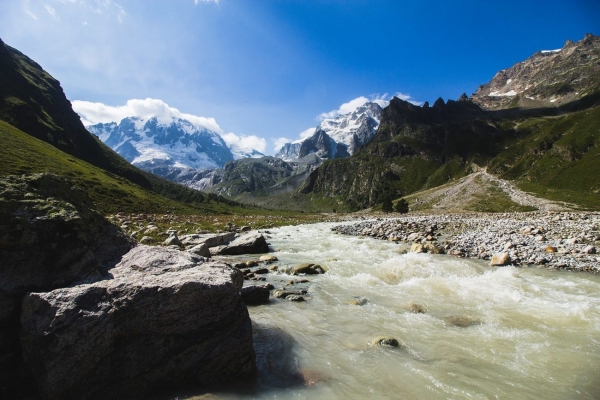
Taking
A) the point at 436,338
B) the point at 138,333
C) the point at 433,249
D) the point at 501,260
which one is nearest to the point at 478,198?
the point at 433,249

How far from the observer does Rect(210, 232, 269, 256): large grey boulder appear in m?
25.3

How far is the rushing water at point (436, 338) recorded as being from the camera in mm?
7297

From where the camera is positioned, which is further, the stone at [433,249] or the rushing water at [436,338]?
the stone at [433,249]

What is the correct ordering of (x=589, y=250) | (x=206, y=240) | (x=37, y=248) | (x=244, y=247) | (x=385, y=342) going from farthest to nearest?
(x=244, y=247) < (x=206, y=240) < (x=589, y=250) < (x=385, y=342) < (x=37, y=248)

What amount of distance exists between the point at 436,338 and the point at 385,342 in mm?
2001

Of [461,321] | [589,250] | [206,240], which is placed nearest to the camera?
[461,321]

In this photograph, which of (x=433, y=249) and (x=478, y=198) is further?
(x=478, y=198)

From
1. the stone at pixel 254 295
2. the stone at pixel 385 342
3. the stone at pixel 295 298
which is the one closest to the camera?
the stone at pixel 385 342

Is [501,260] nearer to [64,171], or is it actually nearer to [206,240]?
[206,240]

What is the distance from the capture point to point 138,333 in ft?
20.7

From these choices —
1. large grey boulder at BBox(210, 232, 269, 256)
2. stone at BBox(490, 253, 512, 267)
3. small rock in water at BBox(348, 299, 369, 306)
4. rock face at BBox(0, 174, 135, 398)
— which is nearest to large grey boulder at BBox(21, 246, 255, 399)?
rock face at BBox(0, 174, 135, 398)

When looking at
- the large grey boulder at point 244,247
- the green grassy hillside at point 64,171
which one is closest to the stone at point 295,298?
the large grey boulder at point 244,247

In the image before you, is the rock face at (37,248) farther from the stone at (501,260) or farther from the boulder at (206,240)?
the stone at (501,260)

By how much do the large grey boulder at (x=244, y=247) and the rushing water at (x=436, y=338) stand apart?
959 centimetres
